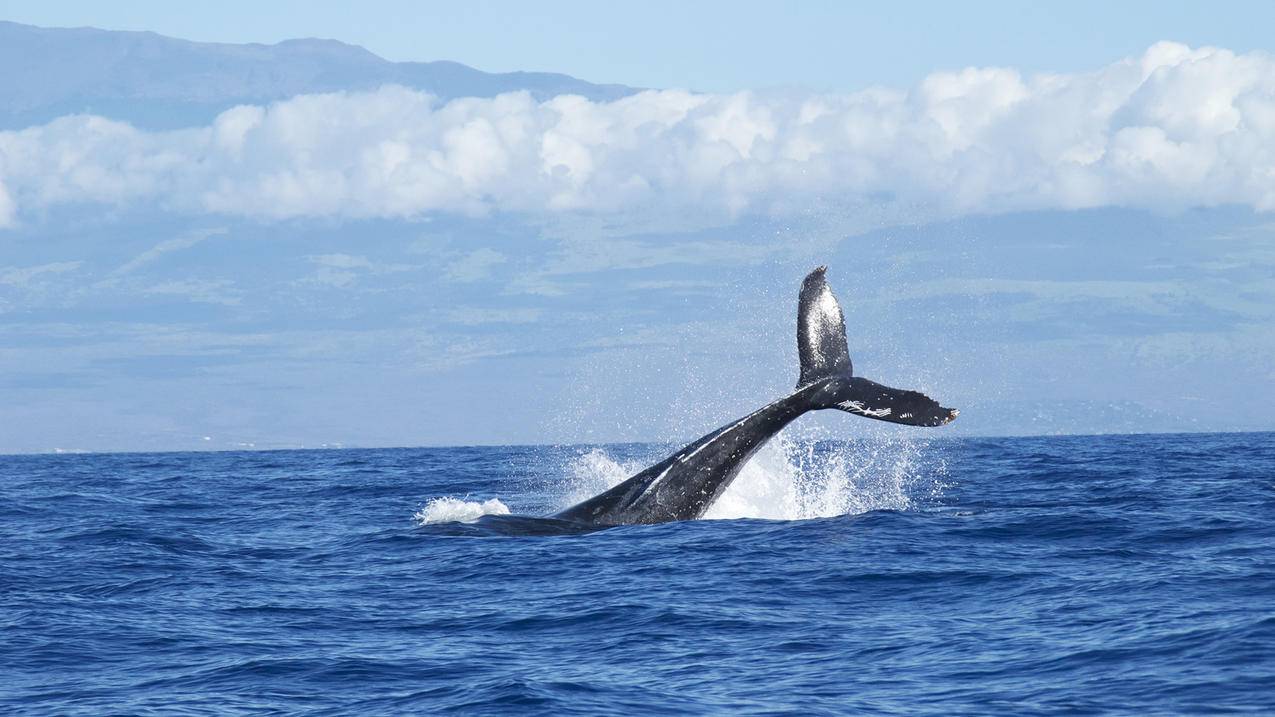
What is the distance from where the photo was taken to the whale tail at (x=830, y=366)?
18.1 m

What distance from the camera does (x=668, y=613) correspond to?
1334 centimetres

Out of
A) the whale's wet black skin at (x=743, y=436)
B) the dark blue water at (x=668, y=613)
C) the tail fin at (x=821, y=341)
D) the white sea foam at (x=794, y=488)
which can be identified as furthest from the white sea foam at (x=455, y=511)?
the tail fin at (x=821, y=341)

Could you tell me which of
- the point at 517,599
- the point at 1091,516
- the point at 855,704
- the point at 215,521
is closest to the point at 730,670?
the point at 855,704

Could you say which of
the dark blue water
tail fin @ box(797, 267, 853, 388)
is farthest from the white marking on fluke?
the dark blue water

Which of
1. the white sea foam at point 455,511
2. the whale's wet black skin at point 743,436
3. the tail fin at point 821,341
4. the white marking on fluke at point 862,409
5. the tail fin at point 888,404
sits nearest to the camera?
the tail fin at point 888,404

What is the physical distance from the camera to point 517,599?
14.4 meters

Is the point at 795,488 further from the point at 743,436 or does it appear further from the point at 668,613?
the point at 668,613

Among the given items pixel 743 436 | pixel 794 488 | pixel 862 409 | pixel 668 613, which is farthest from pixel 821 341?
pixel 668 613

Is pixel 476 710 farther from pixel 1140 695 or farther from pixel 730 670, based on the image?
pixel 1140 695

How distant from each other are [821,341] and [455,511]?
7.08 m

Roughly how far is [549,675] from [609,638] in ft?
4.87

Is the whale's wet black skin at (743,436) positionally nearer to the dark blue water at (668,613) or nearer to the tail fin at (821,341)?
the tail fin at (821,341)

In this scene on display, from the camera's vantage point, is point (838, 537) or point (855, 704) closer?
point (855, 704)

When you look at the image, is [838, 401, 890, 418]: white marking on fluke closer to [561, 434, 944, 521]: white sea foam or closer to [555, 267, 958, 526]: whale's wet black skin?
[555, 267, 958, 526]: whale's wet black skin
